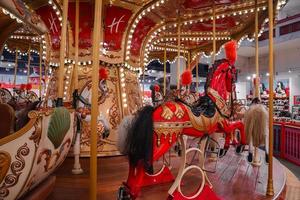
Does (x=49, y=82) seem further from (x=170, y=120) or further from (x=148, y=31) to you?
(x=170, y=120)

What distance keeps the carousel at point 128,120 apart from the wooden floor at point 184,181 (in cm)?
1

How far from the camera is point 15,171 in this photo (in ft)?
5.73

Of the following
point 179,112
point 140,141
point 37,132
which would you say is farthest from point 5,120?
point 179,112

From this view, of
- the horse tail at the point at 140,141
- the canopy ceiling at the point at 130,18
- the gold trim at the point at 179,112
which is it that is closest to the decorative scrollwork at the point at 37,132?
the horse tail at the point at 140,141

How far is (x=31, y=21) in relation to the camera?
2279mm

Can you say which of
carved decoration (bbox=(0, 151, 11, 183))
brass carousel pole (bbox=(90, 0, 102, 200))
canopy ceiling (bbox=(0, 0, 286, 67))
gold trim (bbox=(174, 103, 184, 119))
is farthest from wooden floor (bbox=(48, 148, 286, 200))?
canopy ceiling (bbox=(0, 0, 286, 67))

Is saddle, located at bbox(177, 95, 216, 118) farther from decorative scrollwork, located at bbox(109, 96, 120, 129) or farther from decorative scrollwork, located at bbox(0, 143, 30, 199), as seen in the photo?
decorative scrollwork, located at bbox(109, 96, 120, 129)

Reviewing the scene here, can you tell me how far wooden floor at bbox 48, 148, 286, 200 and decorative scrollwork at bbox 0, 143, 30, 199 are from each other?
94 cm

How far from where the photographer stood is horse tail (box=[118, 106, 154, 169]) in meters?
2.16

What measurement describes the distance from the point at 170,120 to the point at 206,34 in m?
5.81

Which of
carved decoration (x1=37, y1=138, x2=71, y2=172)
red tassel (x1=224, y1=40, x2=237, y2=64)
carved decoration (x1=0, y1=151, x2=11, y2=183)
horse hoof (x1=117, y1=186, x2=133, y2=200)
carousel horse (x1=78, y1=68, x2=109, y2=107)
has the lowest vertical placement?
horse hoof (x1=117, y1=186, x2=133, y2=200)

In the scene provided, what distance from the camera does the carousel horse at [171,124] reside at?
2191 millimetres

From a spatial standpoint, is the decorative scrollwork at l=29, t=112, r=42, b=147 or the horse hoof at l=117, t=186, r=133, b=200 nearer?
the decorative scrollwork at l=29, t=112, r=42, b=147

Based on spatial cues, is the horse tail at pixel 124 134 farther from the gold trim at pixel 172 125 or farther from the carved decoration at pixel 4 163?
the carved decoration at pixel 4 163
